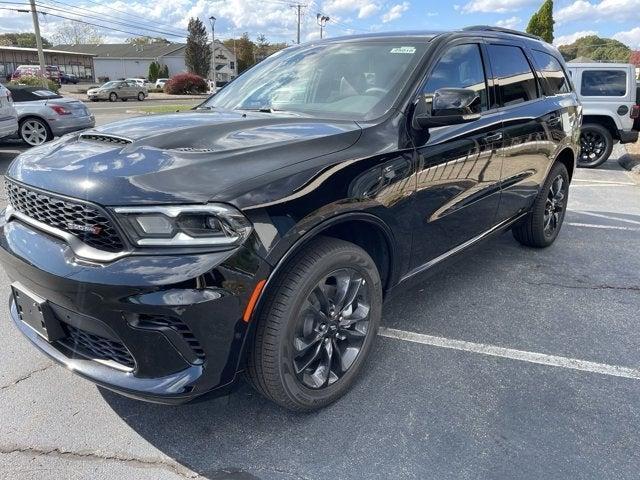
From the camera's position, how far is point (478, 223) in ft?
12.0

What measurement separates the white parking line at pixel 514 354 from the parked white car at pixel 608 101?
8624mm

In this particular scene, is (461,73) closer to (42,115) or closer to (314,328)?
(314,328)

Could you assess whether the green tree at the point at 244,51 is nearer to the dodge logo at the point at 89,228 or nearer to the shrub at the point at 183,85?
the shrub at the point at 183,85

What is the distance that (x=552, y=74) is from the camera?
15.8 feet

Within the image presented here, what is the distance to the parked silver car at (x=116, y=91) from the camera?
37.8m

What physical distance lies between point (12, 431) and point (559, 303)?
361 centimetres

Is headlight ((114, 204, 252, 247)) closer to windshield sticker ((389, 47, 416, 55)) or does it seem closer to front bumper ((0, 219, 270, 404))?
front bumper ((0, 219, 270, 404))

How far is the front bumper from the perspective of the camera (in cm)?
190

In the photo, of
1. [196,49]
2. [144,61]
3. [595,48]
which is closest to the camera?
[196,49]

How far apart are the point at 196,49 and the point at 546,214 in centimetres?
6254

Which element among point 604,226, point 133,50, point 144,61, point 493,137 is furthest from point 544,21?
point 133,50

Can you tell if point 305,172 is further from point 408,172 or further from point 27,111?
point 27,111

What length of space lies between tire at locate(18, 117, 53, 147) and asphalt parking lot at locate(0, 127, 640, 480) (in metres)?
8.46

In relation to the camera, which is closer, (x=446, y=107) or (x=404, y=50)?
(x=446, y=107)
